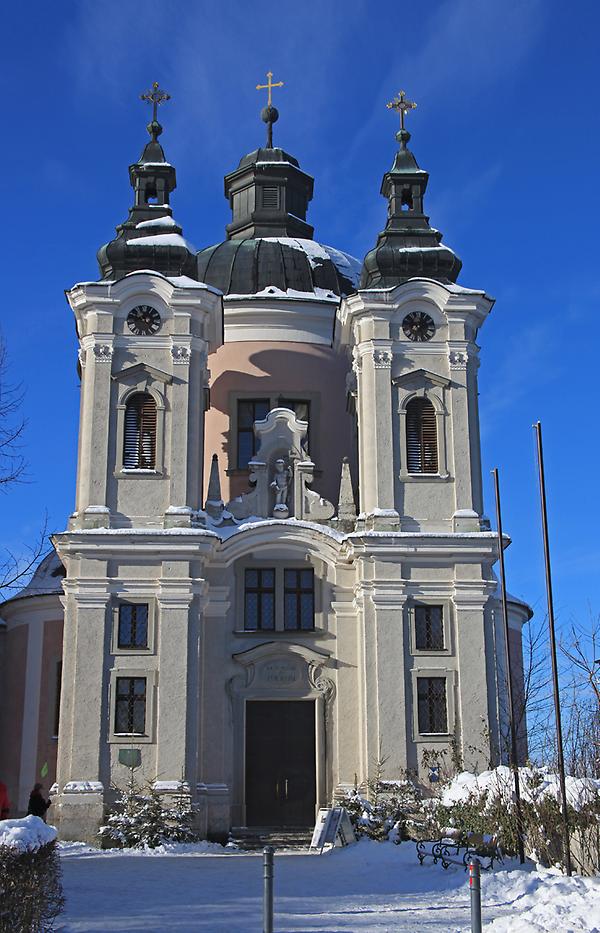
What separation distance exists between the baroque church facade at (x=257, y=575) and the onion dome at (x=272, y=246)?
3765 millimetres

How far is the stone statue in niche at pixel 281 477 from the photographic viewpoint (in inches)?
1150

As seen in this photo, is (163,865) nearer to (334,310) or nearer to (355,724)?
(355,724)

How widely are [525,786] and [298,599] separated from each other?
34.5ft

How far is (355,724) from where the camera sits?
89.9ft

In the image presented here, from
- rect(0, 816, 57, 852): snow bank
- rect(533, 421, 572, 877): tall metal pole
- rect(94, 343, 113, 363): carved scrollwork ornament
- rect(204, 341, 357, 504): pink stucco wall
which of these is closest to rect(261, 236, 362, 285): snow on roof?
rect(204, 341, 357, 504): pink stucco wall

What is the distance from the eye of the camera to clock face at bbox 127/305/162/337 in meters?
29.1

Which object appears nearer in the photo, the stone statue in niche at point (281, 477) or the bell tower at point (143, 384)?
the bell tower at point (143, 384)

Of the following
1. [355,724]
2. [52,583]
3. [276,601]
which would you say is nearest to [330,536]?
[276,601]

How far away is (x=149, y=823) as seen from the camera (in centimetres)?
2444

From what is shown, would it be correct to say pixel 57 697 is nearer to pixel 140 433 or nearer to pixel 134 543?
pixel 134 543

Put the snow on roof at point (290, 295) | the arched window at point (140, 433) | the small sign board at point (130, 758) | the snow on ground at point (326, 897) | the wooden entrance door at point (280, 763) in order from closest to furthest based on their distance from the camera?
1. the snow on ground at point (326, 897)
2. the small sign board at point (130, 758)
3. the wooden entrance door at point (280, 763)
4. the arched window at point (140, 433)
5. the snow on roof at point (290, 295)

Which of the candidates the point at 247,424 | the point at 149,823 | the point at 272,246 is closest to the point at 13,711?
the point at 149,823

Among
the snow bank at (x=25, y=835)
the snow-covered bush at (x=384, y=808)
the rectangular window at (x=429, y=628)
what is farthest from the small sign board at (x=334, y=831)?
the snow bank at (x=25, y=835)

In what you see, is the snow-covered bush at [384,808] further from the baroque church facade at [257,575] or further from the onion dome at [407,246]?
the onion dome at [407,246]
